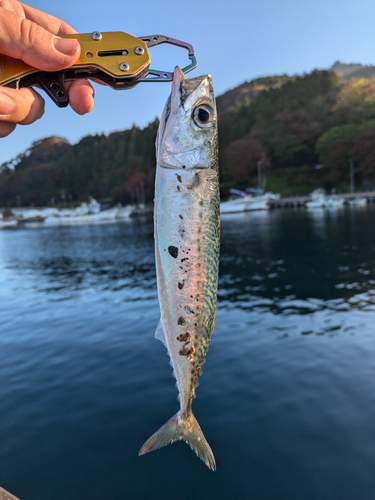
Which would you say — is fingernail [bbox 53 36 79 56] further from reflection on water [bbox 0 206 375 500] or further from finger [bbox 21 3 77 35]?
reflection on water [bbox 0 206 375 500]

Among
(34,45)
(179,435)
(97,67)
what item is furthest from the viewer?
(179,435)

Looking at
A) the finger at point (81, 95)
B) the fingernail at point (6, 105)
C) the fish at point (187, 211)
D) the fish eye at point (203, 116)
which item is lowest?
the fish at point (187, 211)

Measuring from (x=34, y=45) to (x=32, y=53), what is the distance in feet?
0.24

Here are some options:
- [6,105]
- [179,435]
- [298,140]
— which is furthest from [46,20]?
[298,140]

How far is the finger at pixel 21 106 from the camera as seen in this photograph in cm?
336

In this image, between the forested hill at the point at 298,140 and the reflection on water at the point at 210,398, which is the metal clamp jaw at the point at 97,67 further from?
the forested hill at the point at 298,140

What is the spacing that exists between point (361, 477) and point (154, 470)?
392 centimetres

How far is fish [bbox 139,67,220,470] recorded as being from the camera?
10.2 feet

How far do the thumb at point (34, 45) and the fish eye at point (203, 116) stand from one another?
1245 millimetres

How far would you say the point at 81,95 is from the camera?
384cm

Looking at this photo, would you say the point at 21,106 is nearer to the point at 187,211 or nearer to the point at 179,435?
the point at 187,211

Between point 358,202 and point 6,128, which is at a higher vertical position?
point 6,128

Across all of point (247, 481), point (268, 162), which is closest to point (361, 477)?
point (247, 481)

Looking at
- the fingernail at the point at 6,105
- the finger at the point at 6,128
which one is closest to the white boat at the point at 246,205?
the finger at the point at 6,128
